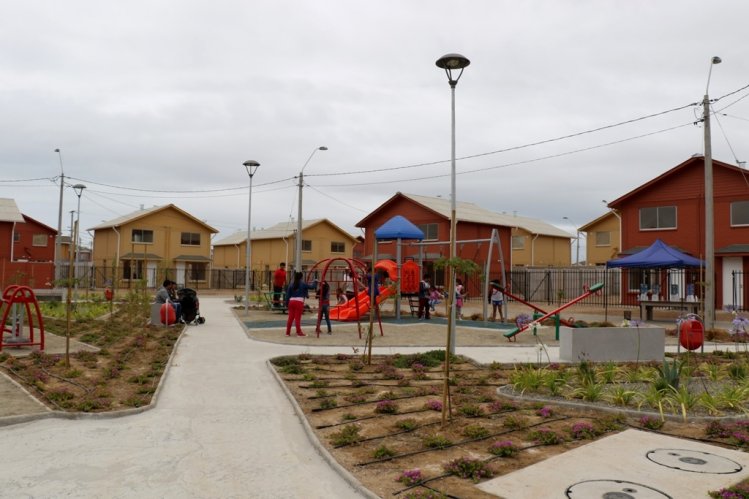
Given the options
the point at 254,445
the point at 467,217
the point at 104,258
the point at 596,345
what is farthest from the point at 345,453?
the point at 104,258

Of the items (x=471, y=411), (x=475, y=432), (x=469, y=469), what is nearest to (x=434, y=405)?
(x=471, y=411)

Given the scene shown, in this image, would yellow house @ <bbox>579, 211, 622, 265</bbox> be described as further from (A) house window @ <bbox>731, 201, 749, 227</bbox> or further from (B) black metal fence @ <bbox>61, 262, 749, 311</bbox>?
(A) house window @ <bbox>731, 201, 749, 227</bbox>

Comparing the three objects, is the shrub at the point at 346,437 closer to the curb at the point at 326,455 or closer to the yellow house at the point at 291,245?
the curb at the point at 326,455

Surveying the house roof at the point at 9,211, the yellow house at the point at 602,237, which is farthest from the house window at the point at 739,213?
the house roof at the point at 9,211

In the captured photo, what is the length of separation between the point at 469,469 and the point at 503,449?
0.69 m

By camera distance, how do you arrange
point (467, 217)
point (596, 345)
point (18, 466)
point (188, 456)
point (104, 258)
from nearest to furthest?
1. point (18, 466)
2. point (188, 456)
3. point (596, 345)
4. point (467, 217)
5. point (104, 258)

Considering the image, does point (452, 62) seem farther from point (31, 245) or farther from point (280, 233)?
point (31, 245)

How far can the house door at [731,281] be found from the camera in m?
27.8

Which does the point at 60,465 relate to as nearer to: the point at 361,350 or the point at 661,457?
the point at 661,457

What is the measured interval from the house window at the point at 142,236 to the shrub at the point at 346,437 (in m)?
51.0

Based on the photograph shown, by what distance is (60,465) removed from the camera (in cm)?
556

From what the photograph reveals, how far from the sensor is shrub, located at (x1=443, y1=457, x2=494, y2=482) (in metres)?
5.09

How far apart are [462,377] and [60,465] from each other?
20.8ft

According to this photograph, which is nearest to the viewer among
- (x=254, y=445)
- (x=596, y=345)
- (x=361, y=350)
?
(x=254, y=445)
